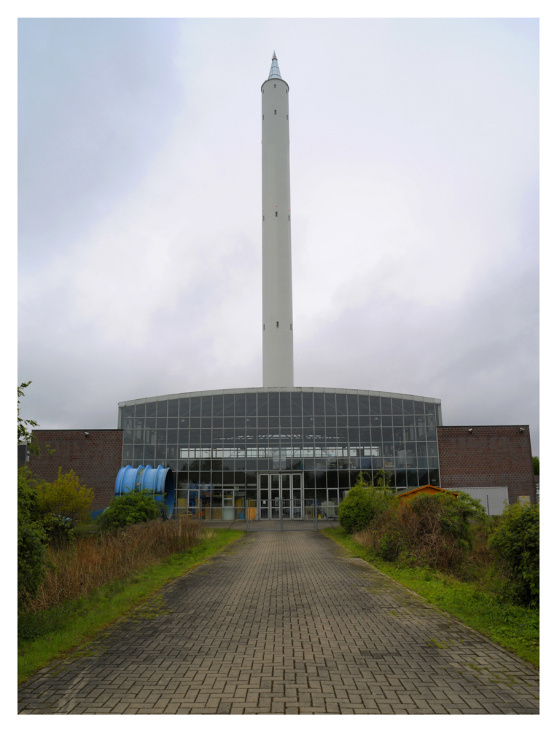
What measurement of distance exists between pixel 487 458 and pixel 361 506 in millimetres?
18570

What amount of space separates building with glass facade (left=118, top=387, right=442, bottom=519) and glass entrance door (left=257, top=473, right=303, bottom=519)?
7cm

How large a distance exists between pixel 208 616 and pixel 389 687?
401 centimetres

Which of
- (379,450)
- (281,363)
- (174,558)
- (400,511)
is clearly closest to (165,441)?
(281,363)

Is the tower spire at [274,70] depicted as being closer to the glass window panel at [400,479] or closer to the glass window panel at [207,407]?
the glass window panel at [207,407]

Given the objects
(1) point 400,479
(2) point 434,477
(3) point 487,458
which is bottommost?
(1) point 400,479

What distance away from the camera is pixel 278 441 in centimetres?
3622

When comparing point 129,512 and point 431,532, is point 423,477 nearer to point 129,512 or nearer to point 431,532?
point 129,512

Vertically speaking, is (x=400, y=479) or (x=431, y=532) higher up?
(x=431, y=532)

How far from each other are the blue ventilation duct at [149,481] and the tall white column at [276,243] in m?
10.8

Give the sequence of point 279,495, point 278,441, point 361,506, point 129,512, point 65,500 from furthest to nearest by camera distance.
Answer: point 278,441 → point 279,495 → point 65,500 → point 361,506 → point 129,512

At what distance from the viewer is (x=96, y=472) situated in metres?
36.3

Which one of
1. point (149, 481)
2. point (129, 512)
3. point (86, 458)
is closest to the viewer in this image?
point (129, 512)

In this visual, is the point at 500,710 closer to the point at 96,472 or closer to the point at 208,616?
the point at 208,616

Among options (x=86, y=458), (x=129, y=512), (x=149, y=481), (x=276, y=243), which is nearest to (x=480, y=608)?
(x=129, y=512)
